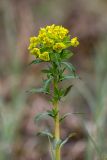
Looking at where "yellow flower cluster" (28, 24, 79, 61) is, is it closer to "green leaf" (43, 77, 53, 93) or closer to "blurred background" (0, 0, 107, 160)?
"green leaf" (43, 77, 53, 93)

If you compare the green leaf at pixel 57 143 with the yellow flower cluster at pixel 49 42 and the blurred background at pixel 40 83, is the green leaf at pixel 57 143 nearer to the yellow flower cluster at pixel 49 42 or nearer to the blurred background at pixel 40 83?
the yellow flower cluster at pixel 49 42

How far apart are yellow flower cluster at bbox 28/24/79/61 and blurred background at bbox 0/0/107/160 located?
2.40 ft

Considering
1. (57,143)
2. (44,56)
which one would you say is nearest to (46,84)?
(44,56)

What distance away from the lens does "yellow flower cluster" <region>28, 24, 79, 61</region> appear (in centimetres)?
240

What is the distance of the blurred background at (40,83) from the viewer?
389 cm

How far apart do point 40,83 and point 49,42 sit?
10.4 feet

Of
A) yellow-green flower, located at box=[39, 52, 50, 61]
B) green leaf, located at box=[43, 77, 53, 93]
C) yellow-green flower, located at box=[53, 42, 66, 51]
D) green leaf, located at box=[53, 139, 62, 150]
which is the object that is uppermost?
yellow-green flower, located at box=[53, 42, 66, 51]

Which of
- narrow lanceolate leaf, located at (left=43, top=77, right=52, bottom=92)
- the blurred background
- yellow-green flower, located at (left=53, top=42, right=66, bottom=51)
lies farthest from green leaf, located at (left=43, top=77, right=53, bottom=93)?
the blurred background

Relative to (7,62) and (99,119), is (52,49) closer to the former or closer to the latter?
(99,119)

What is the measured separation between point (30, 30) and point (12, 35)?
1.18 ft

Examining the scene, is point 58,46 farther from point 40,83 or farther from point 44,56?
point 40,83

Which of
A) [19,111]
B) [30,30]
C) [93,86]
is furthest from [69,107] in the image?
[30,30]

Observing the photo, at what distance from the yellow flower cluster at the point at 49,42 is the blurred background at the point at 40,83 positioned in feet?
2.40

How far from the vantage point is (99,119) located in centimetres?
379
